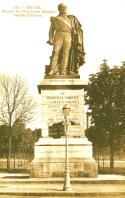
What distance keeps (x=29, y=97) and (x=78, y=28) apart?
1246cm

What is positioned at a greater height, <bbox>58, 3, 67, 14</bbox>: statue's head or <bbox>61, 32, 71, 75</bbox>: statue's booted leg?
<bbox>58, 3, 67, 14</bbox>: statue's head

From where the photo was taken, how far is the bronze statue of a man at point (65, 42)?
20398 millimetres

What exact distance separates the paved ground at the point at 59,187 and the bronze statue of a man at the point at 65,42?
6.36 meters

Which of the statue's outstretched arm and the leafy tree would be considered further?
the leafy tree

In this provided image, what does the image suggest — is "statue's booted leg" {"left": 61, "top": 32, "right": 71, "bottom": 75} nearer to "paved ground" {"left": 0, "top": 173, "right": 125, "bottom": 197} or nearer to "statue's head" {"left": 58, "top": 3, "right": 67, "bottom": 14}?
"statue's head" {"left": 58, "top": 3, "right": 67, "bottom": 14}

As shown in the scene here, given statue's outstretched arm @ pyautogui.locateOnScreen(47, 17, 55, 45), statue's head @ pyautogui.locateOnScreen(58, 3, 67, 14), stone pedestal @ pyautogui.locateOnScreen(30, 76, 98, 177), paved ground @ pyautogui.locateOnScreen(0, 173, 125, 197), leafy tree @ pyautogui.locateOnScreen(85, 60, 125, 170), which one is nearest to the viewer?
paved ground @ pyautogui.locateOnScreen(0, 173, 125, 197)

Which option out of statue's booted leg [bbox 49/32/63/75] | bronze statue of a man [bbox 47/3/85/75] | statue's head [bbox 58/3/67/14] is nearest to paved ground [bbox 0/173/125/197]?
bronze statue of a man [bbox 47/3/85/75]

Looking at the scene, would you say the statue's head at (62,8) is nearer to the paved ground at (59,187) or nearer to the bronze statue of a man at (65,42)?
the bronze statue of a man at (65,42)

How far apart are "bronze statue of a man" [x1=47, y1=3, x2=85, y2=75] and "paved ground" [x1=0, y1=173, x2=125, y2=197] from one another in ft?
20.9

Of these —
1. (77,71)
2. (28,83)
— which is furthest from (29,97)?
(77,71)

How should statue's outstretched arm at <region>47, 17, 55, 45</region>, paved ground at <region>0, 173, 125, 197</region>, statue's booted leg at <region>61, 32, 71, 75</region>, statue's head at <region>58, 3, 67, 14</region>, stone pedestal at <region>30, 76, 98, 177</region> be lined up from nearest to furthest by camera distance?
1. paved ground at <region>0, 173, 125, 197</region>
2. stone pedestal at <region>30, 76, 98, 177</region>
3. statue's booted leg at <region>61, 32, 71, 75</region>
4. statue's outstretched arm at <region>47, 17, 55, 45</region>
5. statue's head at <region>58, 3, 67, 14</region>

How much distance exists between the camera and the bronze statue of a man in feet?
66.9

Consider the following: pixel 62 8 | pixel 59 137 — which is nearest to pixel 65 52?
pixel 62 8

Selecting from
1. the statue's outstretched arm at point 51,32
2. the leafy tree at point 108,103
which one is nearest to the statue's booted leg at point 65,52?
the statue's outstretched arm at point 51,32
